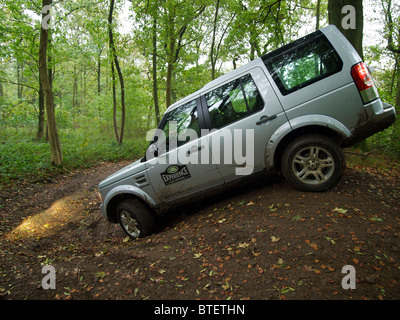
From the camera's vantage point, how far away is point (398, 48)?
1325cm

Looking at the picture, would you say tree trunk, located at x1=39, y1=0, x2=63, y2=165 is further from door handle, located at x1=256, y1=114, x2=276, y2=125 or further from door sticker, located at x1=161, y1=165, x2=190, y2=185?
door handle, located at x1=256, y1=114, x2=276, y2=125

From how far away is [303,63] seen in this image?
340 cm

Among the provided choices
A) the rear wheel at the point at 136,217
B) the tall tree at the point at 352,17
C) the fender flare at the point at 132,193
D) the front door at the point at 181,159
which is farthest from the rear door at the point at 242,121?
the tall tree at the point at 352,17

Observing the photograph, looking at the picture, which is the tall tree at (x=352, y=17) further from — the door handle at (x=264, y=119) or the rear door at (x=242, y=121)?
the door handle at (x=264, y=119)

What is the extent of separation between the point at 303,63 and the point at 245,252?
2.84 m

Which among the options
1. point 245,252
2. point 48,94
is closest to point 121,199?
point 245,252

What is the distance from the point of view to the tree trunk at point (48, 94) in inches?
364

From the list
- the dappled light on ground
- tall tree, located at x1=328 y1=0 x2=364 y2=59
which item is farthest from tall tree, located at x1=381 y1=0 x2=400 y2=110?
the dappled light on ground

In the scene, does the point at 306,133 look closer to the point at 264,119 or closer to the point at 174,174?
the point at 264,119

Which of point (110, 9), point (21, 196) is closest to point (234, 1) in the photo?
point (110, 9)

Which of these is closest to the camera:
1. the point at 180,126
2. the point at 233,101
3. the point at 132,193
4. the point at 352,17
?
the point at 233,101

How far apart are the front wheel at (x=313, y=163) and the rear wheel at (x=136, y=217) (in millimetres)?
2588
